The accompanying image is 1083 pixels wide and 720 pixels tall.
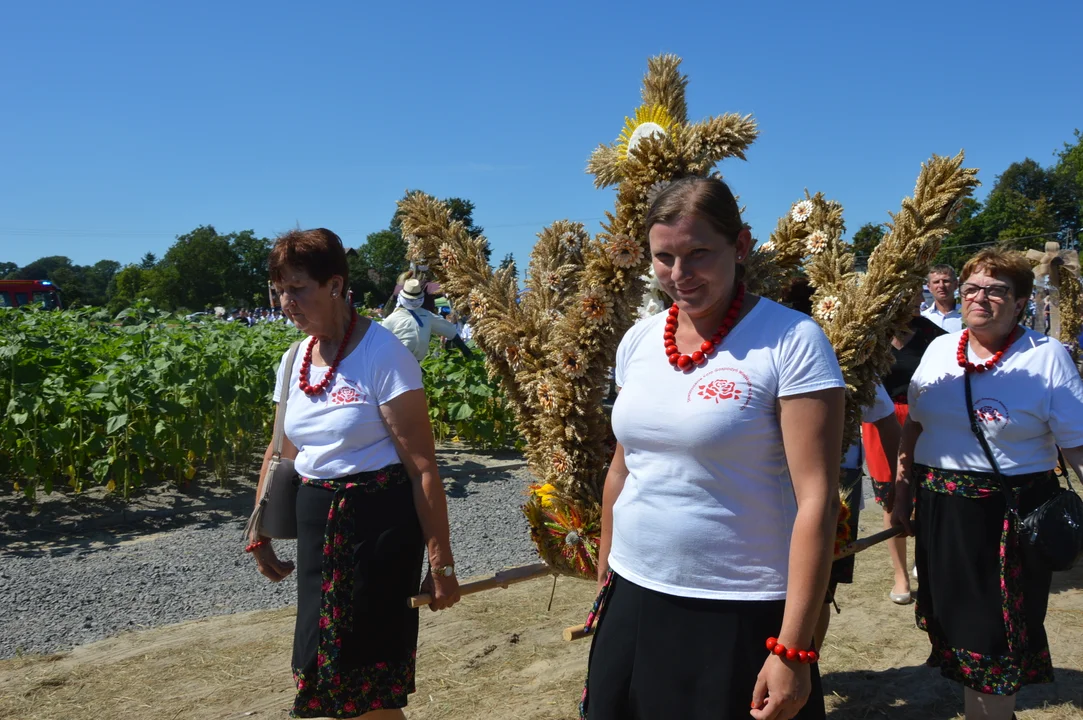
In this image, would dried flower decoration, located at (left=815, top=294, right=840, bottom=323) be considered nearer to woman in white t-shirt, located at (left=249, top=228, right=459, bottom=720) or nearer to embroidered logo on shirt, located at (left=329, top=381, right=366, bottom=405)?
woman in white t-shirt, located at (left=249, top=228, right=459, bottom=720)

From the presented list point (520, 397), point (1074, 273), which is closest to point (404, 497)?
point (520, 397)

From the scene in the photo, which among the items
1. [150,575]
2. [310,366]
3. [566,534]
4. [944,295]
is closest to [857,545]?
[566,534]

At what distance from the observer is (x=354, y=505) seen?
259cm

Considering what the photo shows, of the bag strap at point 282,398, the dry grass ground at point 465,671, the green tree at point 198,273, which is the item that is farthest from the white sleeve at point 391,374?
the green tree at point 198,273

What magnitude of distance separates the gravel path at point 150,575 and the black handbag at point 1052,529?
3.42 metres

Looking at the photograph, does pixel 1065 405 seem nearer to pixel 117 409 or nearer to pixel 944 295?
pixel 944 295

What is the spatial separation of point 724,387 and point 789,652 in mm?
551

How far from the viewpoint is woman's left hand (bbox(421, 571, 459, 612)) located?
267 cm

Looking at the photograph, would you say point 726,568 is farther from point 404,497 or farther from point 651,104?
point 651,104

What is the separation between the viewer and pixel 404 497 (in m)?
2.65

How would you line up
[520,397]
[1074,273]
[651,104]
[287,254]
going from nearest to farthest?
1. [287,254]
2. [651,104]
3. [520,397]
4. [1074,273]

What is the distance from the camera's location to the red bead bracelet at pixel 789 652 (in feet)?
5.70

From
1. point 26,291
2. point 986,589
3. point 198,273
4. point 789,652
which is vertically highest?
point 198,273

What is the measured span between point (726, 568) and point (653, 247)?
715 mm
